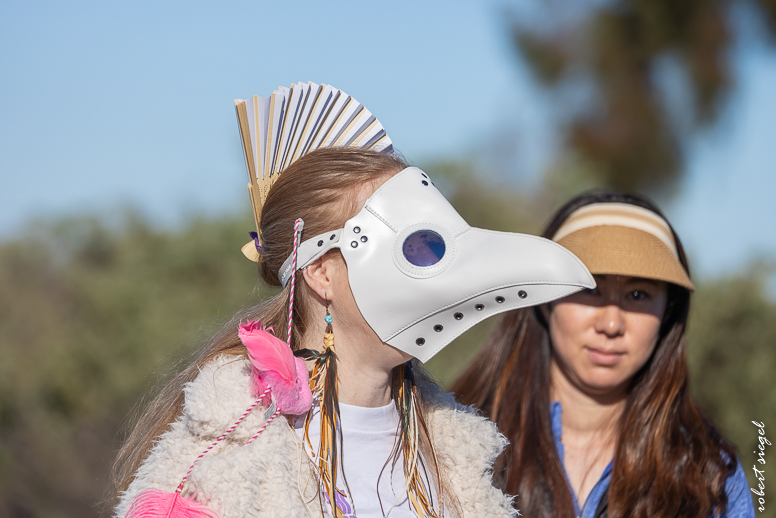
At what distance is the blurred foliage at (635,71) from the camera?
6.36m

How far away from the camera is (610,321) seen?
225cm

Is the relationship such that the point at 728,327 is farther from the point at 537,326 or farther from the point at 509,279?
the point at 509,279

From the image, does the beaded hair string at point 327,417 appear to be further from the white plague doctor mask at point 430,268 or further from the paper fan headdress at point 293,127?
the paper fan headdress at point 293,127

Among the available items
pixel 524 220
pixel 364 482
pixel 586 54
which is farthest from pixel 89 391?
pixel 586 54

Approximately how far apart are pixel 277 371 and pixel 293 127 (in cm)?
59

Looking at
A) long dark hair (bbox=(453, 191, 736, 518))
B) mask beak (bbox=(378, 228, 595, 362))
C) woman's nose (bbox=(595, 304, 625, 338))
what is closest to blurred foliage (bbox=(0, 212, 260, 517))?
long dark hair (bbox=(453, 191, 736, 518))

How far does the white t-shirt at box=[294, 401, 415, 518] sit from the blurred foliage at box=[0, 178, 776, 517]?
3.31 m

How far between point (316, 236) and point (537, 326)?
125cm

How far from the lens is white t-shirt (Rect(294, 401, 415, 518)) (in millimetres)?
1557

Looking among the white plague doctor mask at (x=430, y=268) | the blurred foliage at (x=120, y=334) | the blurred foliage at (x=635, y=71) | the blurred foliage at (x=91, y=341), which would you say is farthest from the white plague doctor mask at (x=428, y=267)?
the blurred foliage at (x=635, y=71)

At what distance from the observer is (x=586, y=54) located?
721 centimetres

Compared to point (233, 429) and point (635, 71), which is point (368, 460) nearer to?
point (233, 429)

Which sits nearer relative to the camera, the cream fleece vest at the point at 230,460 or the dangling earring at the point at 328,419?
the cream fleece vest at the point at 230,460

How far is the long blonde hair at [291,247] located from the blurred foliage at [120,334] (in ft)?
10.2
